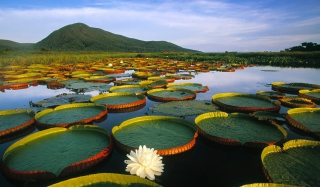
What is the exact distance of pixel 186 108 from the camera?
5.25m

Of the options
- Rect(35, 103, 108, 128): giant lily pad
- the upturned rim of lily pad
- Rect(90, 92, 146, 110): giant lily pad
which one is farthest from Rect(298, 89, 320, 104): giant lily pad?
Rect(35, 103, 108, 128): giant lily pad

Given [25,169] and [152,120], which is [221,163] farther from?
[25,169]

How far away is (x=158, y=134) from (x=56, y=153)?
5.36 feet

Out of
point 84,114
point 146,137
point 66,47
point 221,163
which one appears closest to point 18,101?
point 84,114

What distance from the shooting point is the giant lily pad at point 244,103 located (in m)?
4.99

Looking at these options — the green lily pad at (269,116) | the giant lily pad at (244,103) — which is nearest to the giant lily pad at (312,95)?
the giant lily pad at (244,103)

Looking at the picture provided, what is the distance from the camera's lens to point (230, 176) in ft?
8.79

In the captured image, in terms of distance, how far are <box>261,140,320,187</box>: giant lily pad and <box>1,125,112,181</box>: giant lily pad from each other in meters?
2.25

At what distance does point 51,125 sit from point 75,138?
0.90m

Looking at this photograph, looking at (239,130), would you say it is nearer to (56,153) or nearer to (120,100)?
(56,153)

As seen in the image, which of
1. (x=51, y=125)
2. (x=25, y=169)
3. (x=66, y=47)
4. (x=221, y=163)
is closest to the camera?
(x=25, y=169)

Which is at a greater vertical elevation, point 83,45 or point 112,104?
point 83,45

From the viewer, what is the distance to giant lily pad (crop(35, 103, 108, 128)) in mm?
4200

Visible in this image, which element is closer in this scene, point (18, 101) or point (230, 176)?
point (230, 176)
